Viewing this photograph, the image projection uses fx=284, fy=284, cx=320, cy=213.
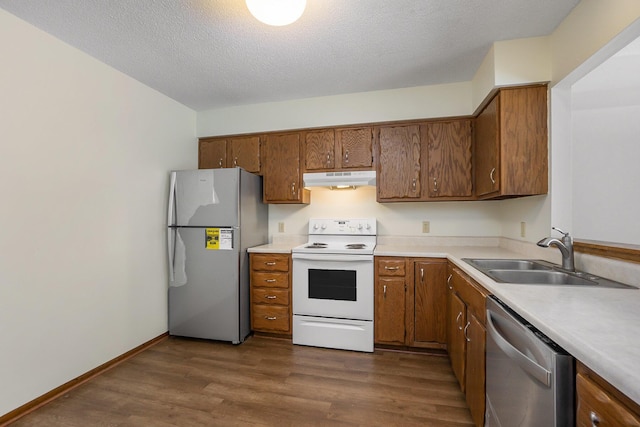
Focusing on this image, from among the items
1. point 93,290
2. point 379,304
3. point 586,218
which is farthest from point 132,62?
point 586,218

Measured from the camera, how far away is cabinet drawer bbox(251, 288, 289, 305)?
2818 mm

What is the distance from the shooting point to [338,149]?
3.01m

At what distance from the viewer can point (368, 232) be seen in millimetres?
3088

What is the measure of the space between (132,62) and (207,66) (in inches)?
23.5

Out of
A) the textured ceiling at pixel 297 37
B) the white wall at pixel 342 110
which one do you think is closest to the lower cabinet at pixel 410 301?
the white wall at pixel 342 110

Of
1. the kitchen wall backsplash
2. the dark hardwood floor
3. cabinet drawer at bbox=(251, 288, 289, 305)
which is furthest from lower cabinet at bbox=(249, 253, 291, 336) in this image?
the kitchen wall backsplash

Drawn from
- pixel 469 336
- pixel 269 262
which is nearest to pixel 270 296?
pixel 269 262

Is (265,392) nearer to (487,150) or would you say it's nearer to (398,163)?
(398,163)

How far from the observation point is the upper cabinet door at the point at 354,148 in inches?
116

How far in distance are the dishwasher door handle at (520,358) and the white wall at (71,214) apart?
2.71 metres

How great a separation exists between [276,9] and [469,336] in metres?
2.15

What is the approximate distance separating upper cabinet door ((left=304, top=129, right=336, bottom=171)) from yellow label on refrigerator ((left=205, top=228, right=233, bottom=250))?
42.2 inches

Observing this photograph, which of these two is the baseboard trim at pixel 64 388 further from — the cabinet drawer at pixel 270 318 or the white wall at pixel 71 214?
the cabinet drawer at pixel 270 318

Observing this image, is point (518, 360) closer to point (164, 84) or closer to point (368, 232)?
point (368, 232)
